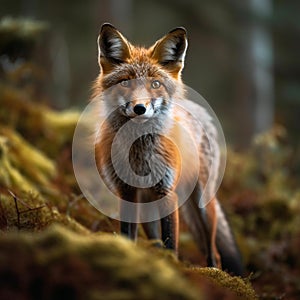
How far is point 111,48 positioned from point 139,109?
2.64 feet

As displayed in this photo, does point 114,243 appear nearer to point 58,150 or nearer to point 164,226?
point 164,226

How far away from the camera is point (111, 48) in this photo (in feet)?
16.6

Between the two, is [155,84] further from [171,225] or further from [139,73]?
[171,225]

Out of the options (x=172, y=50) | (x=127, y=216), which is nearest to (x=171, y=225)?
(x=127, y=216)

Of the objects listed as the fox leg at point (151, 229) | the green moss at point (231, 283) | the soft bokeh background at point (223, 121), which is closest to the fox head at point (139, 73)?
the soft bokeh background at point (223, 121)

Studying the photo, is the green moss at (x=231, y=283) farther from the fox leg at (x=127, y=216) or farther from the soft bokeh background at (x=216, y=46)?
the soft bokeh background at (x=216, y=46)

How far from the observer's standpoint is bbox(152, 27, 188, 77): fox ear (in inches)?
197

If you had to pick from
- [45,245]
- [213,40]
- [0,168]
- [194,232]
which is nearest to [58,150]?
[0,168]

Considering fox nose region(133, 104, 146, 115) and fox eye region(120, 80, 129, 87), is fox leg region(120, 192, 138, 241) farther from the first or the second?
fox eye region(120, 80, 129, 87)

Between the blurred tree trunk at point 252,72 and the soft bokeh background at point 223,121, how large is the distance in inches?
1.2

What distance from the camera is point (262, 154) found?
1034 centimetres

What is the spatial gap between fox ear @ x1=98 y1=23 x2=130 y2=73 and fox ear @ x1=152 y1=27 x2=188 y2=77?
30cm

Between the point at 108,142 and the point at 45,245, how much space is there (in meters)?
2.88

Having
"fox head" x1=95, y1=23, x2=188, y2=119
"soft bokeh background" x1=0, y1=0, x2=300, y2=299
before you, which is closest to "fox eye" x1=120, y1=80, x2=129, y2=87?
"fox head" x1=95, y1=23, x2=188, y2=119
